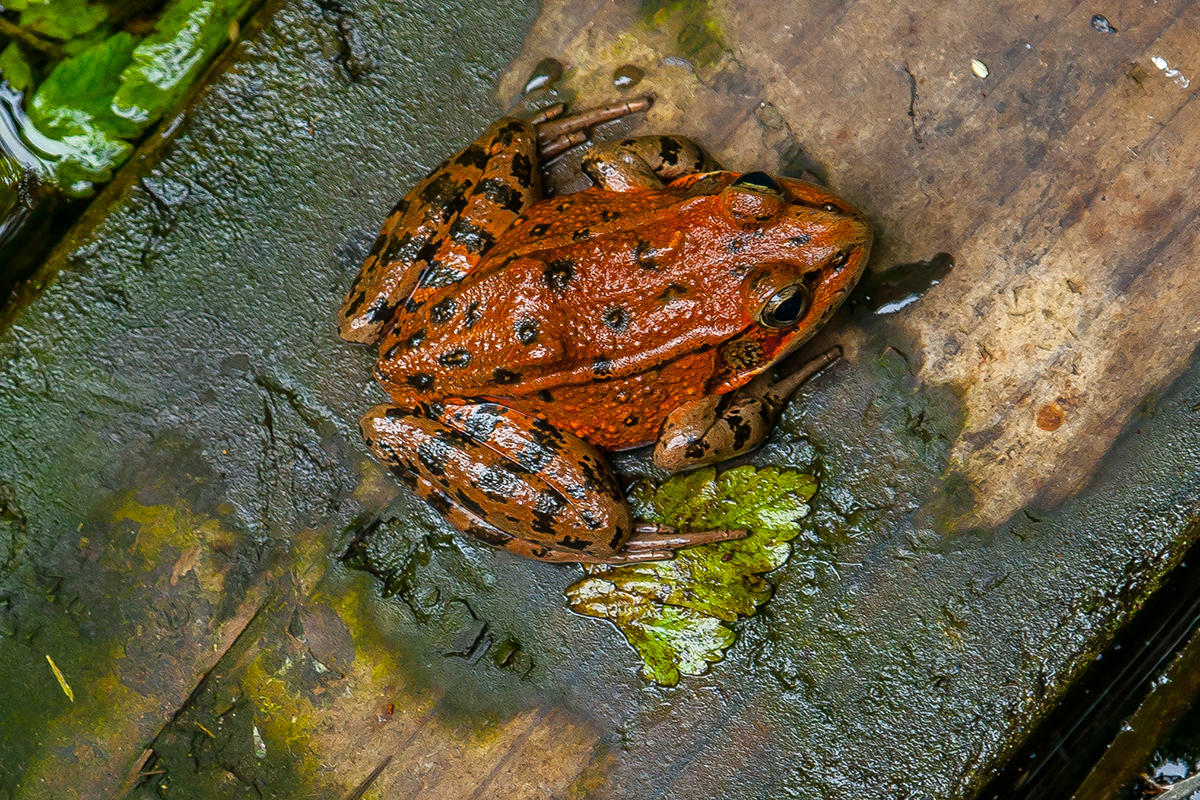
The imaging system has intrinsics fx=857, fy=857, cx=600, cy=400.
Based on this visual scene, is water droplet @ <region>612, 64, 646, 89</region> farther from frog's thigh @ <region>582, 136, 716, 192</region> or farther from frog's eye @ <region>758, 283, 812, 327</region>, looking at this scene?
frog's eye @ <region>758, 283, 812, 327</region>

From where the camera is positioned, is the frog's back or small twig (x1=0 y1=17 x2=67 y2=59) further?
small twig (x1=0 y1=17 x2=67 y2=59)

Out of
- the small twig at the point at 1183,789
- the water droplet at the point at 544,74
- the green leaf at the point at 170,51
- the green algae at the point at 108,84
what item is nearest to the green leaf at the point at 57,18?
the green algae at the point at 108,84

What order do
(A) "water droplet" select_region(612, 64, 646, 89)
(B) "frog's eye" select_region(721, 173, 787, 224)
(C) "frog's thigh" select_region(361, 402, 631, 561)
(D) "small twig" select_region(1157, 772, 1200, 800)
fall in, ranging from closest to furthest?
(B) "frog's eye" select_region(721, 173, 787, 224)
(C) "frog's thigh" select_region(361, 402, 631, 561)
(D) "small twig" select_region(1157, 772, 1200, 800)
(A) "water droplet" select_region(612, 64, 646, 89)

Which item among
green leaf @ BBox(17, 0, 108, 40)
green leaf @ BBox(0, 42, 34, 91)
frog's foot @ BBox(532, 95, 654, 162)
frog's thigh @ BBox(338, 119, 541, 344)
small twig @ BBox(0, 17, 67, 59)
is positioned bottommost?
green leaf @ BBox(0, 42, 34, 91)

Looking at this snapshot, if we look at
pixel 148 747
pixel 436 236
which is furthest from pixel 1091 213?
pixel 148 747

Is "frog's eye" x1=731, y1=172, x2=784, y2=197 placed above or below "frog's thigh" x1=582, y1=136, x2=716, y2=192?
above

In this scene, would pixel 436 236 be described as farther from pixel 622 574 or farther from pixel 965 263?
pixel 965 263

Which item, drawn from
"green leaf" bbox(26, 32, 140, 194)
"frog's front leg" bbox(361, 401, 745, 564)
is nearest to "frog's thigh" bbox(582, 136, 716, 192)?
"frog's front leg" bbox(361, 401, 745, 564)
